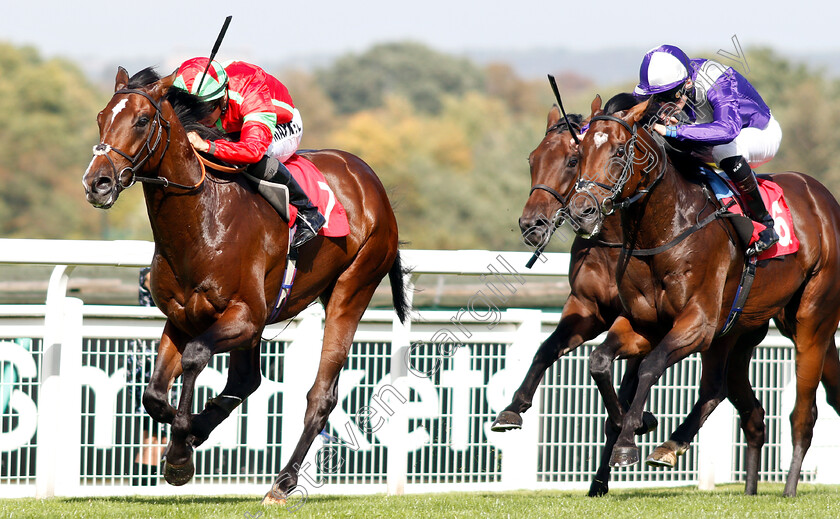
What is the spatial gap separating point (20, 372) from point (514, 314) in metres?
2.72

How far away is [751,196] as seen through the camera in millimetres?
5598

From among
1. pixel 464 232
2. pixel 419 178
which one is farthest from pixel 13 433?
pixel 419 178

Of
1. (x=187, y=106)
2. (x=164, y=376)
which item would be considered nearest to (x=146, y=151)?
(x=187, y=106)

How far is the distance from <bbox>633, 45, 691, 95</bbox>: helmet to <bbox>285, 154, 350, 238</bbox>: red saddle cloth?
1592 mm

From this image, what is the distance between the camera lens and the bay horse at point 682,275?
488 cm

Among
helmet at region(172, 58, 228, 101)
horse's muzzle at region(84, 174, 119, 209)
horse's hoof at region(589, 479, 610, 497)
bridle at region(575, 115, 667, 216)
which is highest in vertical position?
helmet at region(172, 58, 228, 101)

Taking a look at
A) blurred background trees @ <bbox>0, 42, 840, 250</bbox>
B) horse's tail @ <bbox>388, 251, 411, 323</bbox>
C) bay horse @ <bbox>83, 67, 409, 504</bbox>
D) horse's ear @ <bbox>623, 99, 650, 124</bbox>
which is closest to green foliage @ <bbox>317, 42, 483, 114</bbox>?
blurred background trees @ <bbox>0, 42, 840, 250</bbox>

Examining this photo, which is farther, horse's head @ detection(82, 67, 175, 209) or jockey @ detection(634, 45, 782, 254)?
jockey @ detection(634, 45, 782, 254)

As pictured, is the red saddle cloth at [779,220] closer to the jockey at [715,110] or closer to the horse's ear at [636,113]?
the jockey at [715,110]

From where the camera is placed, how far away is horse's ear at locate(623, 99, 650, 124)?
5.01m

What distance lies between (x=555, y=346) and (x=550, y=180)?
0.83 meters

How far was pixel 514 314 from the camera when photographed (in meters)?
6.45

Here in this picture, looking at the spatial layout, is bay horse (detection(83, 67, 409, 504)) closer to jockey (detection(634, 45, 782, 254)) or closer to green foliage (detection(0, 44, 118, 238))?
jockey (detection(634, 45, 782, 254))

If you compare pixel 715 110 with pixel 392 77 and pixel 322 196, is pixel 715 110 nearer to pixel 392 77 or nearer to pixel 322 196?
pixel 322 196
